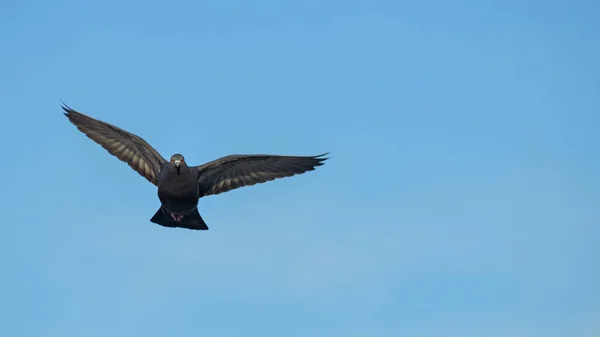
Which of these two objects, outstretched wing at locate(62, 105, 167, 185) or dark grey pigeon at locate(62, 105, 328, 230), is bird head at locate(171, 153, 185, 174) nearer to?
dark grey pigeon at locate(62, 105, 328, 230)

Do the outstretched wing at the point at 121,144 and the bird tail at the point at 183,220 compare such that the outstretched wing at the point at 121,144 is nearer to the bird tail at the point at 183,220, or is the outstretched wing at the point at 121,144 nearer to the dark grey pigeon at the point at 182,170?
the dark grey pigeon at the point at 182,170

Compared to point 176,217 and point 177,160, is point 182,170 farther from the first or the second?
point 176,217

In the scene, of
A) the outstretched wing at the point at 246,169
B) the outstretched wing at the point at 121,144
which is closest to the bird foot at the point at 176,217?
the outstretched wing at the point at 246,169

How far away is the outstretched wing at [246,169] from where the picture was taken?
82.3 ft

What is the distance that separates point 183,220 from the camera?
24750 mm

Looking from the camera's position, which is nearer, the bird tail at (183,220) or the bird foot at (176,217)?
the bird foot at (176,217)

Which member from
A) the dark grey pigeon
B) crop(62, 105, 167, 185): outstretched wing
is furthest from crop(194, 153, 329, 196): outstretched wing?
crop(62, 105, 167, 185): outstretched wing

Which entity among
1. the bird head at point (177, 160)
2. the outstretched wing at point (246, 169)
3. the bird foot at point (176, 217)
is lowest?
the bird foot at point (176, 217)

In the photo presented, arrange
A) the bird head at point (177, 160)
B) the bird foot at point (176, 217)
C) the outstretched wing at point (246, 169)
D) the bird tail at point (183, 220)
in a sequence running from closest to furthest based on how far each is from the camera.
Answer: the bird head at point (177, 160) → the bird foot at point (176, 217) → the bird tail at point (183, 220) → the outstretched wing at point (246, 169)

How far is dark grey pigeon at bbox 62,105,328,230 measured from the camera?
2372 cm

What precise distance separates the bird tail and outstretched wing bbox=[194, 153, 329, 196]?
1.01 meters

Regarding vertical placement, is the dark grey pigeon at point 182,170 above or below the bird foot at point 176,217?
above

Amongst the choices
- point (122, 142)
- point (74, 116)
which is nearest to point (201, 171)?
point (122, 142)

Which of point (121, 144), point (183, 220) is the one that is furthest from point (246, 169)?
point (121, 144)
